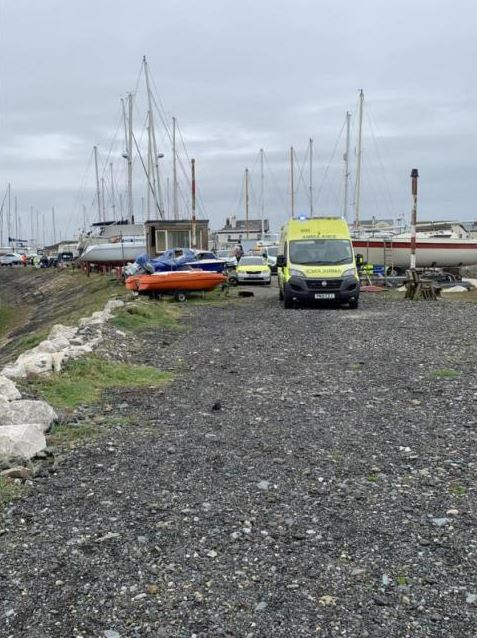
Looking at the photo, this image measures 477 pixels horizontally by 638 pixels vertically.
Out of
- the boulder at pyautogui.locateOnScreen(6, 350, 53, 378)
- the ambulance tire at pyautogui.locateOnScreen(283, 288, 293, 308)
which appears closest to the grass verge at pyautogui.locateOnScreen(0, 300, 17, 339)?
the ambulance tire at pyautogui.locateOnScreen(283, 288, 293, 308)

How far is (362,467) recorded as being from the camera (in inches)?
223

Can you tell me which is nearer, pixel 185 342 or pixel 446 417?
pixel 446 417

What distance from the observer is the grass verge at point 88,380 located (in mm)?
8320

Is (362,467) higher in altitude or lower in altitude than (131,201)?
lower

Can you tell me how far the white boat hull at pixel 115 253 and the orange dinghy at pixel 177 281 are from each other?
1914 centimetres

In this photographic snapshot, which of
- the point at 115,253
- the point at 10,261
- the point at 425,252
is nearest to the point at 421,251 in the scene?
the point at 425,252

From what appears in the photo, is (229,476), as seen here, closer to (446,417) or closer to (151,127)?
(446,417)

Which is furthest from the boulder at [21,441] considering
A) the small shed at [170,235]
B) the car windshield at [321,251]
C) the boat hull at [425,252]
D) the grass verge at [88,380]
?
the boat hull at [425,252]

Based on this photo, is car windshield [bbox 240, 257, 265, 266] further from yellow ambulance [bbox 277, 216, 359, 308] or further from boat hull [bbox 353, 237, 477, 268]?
yellow ambulance [bbox 277, 216, 359, 308]

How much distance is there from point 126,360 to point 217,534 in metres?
7.16

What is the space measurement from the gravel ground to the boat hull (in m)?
27.0

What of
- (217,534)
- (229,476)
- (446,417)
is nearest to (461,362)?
(446,417)

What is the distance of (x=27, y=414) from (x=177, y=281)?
17.2 m

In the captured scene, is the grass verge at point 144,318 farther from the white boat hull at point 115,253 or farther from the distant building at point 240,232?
the distant building at point 240,232
